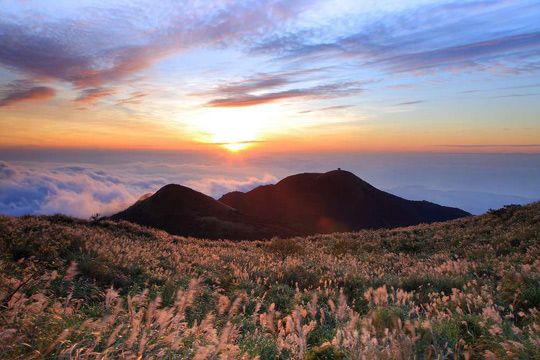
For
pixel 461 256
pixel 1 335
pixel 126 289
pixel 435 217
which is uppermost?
pixel 1 335

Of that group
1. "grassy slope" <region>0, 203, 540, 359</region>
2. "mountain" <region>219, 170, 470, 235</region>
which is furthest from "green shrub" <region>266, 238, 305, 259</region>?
"mountain" <region>219, 170, 470, 235</region>

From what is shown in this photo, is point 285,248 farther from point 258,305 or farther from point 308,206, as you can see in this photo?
point 308,206

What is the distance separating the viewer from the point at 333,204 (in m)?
94.3

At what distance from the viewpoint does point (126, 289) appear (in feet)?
27.5

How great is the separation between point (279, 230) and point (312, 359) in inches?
1962

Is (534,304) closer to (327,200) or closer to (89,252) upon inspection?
(89,252)

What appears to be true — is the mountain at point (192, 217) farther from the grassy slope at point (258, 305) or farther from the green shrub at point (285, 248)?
the grassy slope at point (258, 305)

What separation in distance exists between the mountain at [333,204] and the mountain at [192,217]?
20818 millimetres

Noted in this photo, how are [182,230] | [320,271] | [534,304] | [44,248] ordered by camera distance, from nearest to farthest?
[534,304] < [44,248] < [320,271] < [182,230]

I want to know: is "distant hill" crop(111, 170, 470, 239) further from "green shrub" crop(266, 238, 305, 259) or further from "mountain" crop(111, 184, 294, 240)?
"green shrub" crop(266, 238, 305, 259)

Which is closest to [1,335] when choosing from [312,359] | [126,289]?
[312,359]

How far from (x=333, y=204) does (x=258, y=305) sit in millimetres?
90640

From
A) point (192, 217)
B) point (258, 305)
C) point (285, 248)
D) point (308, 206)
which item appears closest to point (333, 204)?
point (308, 206)

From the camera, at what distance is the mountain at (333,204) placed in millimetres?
88562
